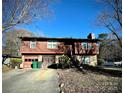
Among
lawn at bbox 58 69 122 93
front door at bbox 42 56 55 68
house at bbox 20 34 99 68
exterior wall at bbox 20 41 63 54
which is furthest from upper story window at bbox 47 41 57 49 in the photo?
lawn at bbox 58 69 122 93

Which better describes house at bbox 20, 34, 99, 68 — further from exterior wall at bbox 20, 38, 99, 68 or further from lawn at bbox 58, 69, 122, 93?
lawn at bbox 58, 69, 122, 93

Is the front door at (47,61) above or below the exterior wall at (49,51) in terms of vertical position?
below

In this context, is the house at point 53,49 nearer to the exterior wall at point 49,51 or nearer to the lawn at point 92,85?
the exterior wall at point 49,51

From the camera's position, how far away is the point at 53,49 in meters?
36.7

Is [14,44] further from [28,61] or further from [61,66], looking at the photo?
[61,66]

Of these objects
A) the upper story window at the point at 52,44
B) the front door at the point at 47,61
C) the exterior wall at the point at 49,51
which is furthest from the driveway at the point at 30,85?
the upper story window at the point at 52,44

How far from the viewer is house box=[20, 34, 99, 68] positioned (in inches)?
1404

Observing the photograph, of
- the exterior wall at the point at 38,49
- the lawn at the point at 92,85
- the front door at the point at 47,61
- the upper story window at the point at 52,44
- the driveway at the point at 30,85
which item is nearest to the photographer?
the lawn at the point at 92,85

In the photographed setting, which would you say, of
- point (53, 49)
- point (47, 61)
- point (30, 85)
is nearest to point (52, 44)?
point (53, 49)

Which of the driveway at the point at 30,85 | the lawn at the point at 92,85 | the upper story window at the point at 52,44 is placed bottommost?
the driveway at the point at 30,85

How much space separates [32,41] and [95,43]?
12.1 metres

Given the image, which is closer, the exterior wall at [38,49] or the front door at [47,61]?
the exterior wall at [38,49]

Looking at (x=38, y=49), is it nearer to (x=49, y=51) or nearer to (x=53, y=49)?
(x=49, y=51)

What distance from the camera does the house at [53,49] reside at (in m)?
35.7
